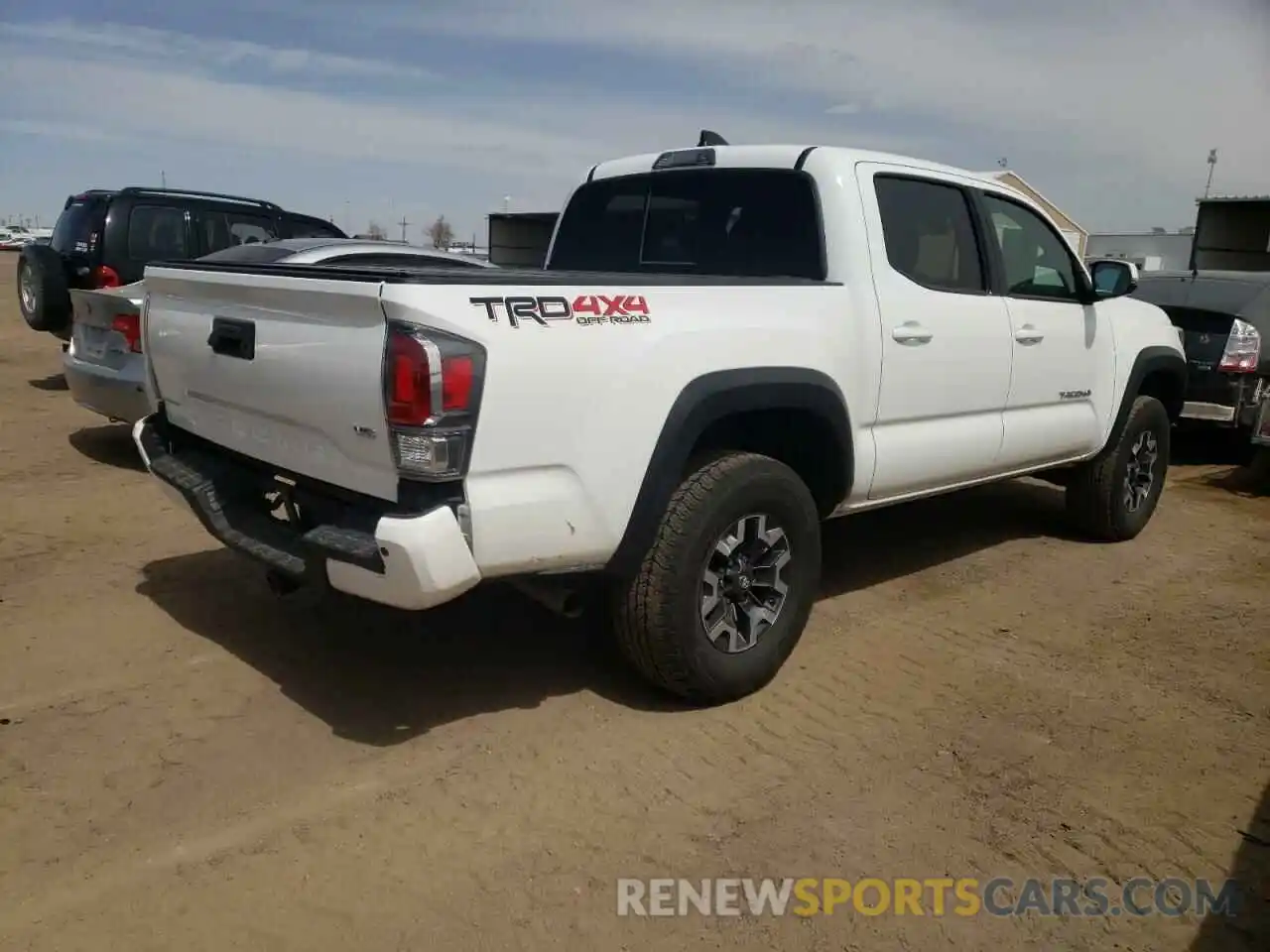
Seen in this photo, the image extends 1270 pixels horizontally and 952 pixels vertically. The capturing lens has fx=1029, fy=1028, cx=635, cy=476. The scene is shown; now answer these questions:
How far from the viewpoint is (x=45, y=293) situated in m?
8.22

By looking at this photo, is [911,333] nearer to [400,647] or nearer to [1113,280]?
[1113,280]

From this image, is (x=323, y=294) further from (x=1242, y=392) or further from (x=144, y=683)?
(x=1242, y=392)

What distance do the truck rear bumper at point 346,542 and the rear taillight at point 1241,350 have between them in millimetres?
7498

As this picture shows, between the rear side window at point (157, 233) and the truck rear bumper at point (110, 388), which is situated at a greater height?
the rear side window at point (157, 233)

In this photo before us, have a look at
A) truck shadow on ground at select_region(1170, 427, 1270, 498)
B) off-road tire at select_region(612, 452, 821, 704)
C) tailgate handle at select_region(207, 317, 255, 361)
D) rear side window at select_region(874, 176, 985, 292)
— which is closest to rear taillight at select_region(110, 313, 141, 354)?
tailgate handle at select_region(207, 317, 255, 361)

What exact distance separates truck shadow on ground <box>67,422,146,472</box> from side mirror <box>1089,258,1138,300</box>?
606 cm

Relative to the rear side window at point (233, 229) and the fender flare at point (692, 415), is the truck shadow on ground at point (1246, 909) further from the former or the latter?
the rear side window at point (233, 229)

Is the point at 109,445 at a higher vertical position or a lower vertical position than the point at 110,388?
lower

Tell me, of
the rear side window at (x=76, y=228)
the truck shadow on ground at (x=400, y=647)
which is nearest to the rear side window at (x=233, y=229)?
the rear side window at (x=76, y=228)

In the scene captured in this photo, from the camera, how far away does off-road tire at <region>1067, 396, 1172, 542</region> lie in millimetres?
5977

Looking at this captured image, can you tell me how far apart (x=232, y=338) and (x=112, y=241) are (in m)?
6.22

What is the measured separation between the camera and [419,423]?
282 cm

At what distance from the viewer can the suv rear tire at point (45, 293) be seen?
27.0ft

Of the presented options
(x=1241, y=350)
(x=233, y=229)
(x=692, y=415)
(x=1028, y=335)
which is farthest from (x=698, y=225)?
(x=233, y=229)
